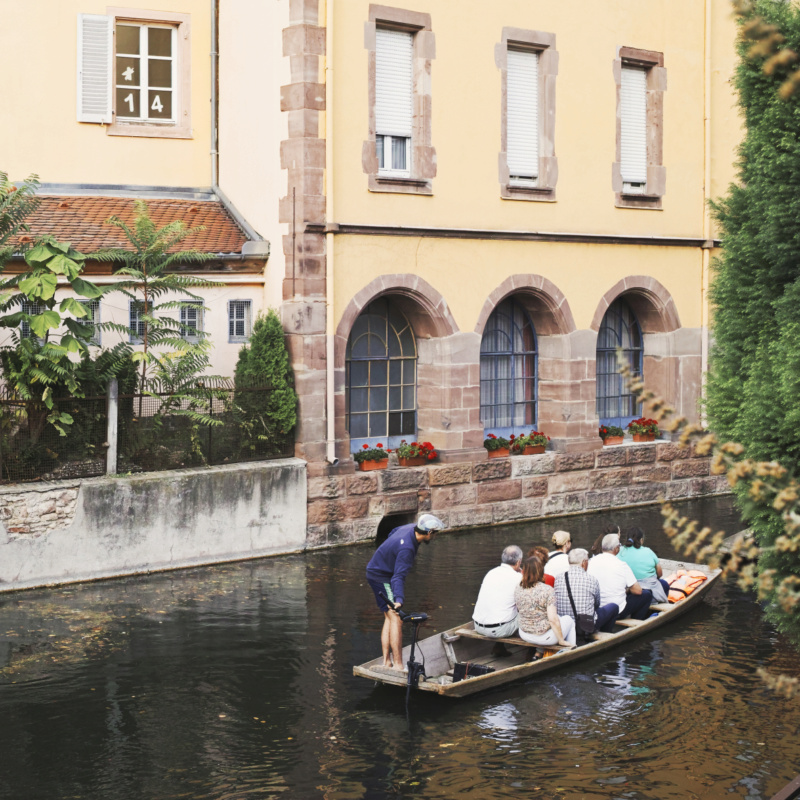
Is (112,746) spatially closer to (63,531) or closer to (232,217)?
(63,531)

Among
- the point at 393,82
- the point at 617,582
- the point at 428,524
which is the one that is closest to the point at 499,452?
the point at 393,82

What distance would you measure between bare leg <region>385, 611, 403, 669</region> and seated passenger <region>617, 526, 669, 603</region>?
3.55 metres

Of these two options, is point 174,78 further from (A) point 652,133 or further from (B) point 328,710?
(B) point 328,710

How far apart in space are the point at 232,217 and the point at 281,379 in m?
3.25

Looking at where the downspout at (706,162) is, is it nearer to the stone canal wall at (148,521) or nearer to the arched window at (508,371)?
the arched window at (508,371)

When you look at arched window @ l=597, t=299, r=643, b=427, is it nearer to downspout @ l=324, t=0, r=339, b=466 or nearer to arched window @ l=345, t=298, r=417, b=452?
arched window @ l=345, t=298, r=417, b=452

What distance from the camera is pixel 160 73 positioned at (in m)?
A: 19.4

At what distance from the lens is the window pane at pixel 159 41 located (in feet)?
63.5

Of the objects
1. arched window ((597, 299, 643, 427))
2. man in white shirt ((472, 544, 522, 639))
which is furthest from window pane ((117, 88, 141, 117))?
man in white shirt ((472, 544, 522, 639))

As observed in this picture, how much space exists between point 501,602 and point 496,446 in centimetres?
758

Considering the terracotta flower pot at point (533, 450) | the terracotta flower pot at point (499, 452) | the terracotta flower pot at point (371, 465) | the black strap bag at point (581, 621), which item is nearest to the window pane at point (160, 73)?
the terracotta flower pot at point (371, 465)

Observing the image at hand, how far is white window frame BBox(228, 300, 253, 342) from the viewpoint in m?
17.9

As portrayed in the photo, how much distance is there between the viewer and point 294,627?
13133mm

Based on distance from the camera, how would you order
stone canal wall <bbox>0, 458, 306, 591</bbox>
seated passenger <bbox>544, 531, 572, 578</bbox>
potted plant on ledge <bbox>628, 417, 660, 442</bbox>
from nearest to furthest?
seated passenger <bbox>544, 531, 572, 578</bbox> → stone canal wall <bbox>0, 458, 306, 591</bbox> → potted plant on ledge <bbox>628, 417, 660, 442</bbox>
